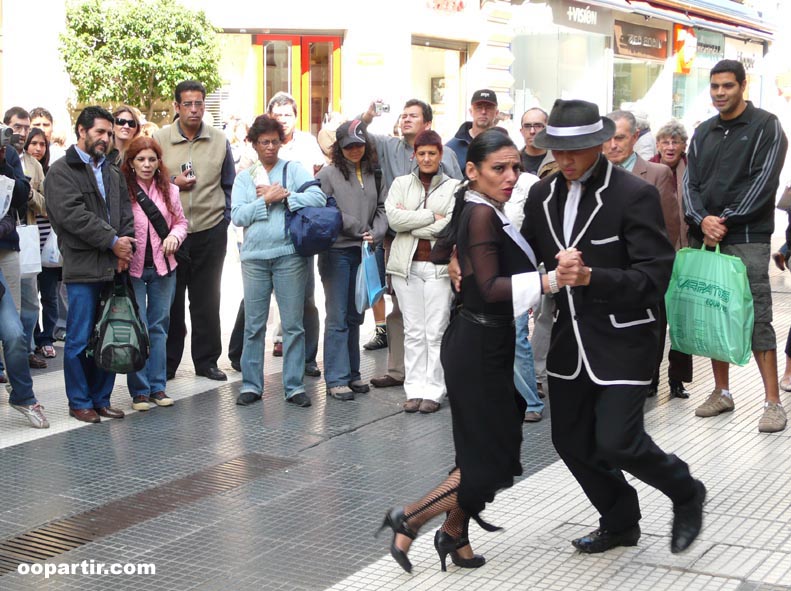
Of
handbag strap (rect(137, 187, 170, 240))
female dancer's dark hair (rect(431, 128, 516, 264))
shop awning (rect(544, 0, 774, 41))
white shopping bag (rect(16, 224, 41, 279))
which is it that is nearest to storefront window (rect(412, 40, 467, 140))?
shop awning (rect(544, 0, 774, 41))

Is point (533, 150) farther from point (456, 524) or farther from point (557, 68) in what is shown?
point (557, 68)

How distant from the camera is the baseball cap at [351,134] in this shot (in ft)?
26.4

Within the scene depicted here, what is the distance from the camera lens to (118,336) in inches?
286

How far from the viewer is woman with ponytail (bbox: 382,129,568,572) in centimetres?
463

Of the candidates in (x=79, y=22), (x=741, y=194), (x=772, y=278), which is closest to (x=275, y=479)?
(x=741, y=194)

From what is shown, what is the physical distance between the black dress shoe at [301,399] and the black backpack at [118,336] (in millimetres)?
1046

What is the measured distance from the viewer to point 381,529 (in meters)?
4.91

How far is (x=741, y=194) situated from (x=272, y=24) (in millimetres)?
15072

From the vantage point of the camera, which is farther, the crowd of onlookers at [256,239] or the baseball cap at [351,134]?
the baseball cap at [351,134]

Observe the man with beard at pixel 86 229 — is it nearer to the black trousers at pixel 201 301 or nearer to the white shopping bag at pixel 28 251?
the white shopping bag at pixel 28 251

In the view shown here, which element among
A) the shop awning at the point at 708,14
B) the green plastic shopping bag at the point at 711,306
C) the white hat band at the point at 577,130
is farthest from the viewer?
the shop awning at the point at 708,14

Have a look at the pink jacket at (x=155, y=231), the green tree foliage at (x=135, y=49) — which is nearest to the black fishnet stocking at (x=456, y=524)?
the pink jacket at (x=155, y=231)

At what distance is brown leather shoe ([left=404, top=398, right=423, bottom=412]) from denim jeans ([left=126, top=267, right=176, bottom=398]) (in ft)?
5.36

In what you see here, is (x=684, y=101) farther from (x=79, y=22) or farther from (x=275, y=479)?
(x=275, y=479)
